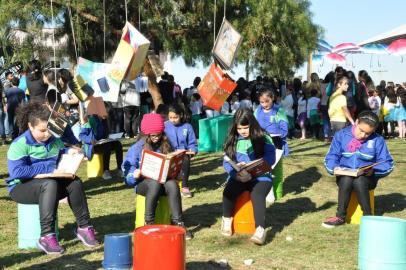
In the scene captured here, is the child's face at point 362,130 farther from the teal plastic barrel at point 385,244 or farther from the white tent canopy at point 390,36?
the white tent canopy at point 390,36

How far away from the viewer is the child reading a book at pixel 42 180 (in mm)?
5574

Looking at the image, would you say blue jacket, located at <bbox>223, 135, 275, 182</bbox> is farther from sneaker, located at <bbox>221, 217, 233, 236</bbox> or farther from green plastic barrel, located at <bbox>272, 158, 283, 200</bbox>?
green plastic barrel, located at <bbox>272, 158, 283, 200</bbox>

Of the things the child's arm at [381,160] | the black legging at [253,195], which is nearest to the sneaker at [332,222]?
the child's arm at [381,160]

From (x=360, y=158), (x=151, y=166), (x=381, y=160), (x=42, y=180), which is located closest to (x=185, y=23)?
(x=360, y=158)

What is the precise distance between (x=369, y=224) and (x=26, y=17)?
32.4 ft

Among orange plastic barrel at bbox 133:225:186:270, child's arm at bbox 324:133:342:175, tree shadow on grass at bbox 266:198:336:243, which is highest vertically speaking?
child's arm at bbox 324:133:342:175

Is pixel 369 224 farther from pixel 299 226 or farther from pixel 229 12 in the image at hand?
pixel 229 12

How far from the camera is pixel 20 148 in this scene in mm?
5680

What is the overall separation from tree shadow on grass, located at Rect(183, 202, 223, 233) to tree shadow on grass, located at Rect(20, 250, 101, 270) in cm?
141

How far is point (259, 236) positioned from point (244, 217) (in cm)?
52

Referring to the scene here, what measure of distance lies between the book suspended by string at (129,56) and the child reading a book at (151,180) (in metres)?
2.38

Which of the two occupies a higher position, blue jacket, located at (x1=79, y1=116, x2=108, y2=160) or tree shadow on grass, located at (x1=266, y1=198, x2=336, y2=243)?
blue jacket, located at (x1=79, y1=116, x2=108, y2=160)

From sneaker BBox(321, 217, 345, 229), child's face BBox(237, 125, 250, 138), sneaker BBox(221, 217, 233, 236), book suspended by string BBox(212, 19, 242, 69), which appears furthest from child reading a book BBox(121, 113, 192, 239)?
book suspended by string BBox(212, 19, 242, 69)

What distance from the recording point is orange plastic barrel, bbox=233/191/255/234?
20.9 ft
